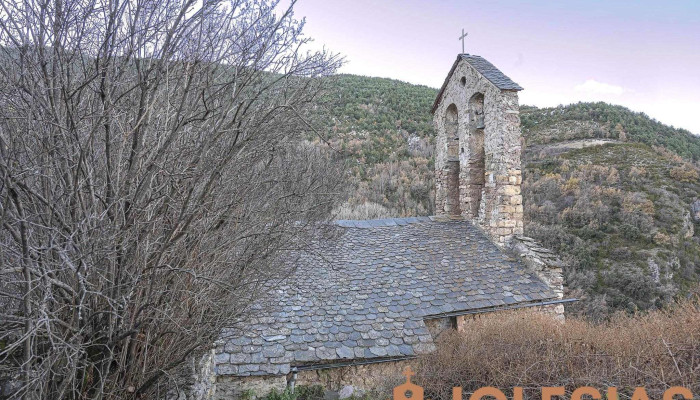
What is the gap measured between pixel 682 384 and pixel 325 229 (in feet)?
22.1

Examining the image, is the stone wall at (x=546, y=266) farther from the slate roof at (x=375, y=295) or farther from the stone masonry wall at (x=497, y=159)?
the stone masonry wall at (x=497, y=159)

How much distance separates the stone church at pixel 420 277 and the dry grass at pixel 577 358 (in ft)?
3.70

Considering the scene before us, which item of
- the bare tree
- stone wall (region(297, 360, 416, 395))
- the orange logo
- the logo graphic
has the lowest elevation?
stone wall (region(297, 360, 416, 395))

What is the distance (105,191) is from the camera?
291 cm

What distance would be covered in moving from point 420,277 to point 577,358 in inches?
139

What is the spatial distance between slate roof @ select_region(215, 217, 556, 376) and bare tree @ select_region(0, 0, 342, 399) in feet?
7.07

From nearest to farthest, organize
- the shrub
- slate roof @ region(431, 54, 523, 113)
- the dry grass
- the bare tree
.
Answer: the bare tree
the dry grass
slate roof @ region(431, 54, 523, 113)
the shrub

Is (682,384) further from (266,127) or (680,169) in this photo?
(680,169)

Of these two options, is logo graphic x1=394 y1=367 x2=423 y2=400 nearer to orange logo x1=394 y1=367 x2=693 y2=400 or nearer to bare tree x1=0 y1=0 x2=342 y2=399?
orange logo x1=394 y1=367 x2=693 y2=400

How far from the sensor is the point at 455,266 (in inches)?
316

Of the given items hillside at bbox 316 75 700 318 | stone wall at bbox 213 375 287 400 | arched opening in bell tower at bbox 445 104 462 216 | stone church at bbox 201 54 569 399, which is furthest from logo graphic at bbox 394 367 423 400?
arched opening in bell tower at bbox 445 104 462 216

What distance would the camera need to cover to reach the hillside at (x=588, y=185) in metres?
13.1

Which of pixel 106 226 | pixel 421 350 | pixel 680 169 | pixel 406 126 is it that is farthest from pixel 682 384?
pixel 406 126

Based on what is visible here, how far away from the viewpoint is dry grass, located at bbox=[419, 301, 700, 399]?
3.92m
